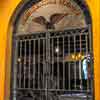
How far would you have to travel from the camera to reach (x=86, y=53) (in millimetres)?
7461

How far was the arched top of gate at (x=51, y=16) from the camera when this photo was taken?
7621mm

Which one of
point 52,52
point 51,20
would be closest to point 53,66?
point 52,52

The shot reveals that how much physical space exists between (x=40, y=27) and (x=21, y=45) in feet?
2.35

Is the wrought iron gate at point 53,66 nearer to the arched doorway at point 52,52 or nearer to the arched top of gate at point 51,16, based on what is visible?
the arched doorway at point 52,52

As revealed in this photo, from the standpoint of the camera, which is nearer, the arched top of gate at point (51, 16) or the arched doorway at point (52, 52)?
the arched doorway at point (52, 52)

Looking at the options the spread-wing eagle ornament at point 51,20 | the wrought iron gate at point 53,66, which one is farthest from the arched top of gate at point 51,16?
the wrought iron gate at point 53,66

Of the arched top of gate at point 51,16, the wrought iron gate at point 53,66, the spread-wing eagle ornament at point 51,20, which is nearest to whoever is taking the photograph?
the wrought iron gate at point 53,66

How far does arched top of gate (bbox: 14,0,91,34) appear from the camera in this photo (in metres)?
7.62

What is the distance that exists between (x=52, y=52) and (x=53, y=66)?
1.10 feet

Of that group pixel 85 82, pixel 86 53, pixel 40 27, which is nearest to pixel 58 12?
pixel 40 27

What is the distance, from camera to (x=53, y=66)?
7.90 metres

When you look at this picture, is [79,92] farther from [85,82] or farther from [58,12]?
[58,12]

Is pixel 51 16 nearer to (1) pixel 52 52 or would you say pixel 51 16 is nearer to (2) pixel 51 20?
(2) pixel 51 20

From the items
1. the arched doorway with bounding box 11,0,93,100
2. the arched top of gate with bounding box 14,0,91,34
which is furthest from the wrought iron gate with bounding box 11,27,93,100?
the arched top of gate with bounding box 14,0,91,34
